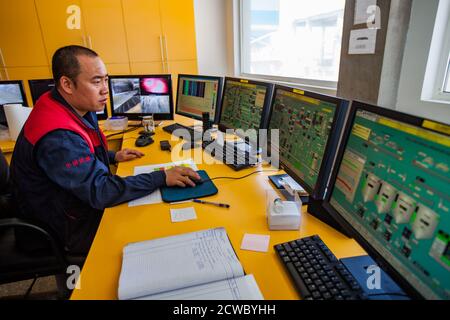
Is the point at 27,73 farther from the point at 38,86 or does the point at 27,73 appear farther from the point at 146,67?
the point at 146,67

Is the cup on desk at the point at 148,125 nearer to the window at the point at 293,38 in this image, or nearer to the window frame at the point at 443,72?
the window at the point at 293,38

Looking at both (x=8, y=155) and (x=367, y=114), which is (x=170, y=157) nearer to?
(x=367, y=114)

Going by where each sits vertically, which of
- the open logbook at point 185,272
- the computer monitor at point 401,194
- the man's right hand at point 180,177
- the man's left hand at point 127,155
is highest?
the computer monitor at point 401,194

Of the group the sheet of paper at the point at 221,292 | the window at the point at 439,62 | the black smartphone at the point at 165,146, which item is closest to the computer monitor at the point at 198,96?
the black smartphone at the point at 165,146

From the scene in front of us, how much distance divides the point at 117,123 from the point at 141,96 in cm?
32

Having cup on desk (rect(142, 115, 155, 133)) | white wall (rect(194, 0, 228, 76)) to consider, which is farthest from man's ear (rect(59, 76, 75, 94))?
white wall (rect(194, 0, 228, 76))

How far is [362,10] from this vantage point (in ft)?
5.01

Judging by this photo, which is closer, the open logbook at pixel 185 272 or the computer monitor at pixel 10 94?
the open logbook at pixel 185 272

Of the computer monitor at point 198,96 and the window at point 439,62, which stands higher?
the window at point 439,62

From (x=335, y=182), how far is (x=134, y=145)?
1.61 m

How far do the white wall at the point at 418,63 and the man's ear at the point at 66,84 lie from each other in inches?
65.4

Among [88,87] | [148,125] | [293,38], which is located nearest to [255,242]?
[88,87]

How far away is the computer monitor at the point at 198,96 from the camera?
203 centimetres

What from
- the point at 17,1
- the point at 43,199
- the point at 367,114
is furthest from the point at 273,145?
the point at 17,1
